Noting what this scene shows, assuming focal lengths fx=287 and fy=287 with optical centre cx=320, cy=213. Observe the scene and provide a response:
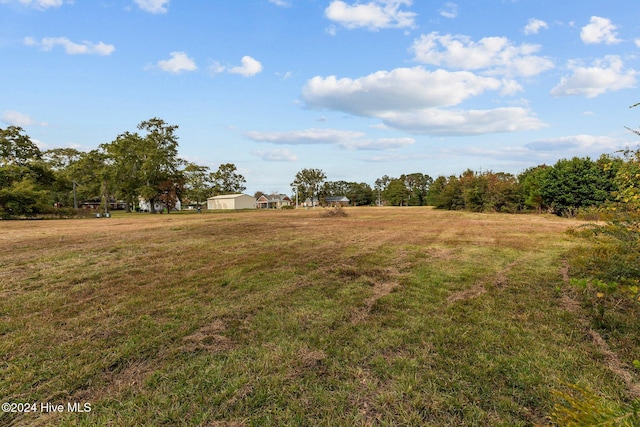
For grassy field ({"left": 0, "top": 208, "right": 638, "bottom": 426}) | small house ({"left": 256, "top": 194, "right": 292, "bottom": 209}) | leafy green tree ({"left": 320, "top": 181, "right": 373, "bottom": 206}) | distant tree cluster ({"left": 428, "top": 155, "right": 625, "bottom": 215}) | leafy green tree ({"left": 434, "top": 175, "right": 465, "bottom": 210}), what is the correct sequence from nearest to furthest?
1. grassy field ({"left": 0, "top": 208, "right": 638, "bottom": 426})
2. distant tree cluster ({"left": 428, "top": 155, "right": 625, "bottom": 215})
3. leafy green tree ({"left": 434, "top": 175, "right": 465, "bottom": 210})
4. small house ({"left": 256, "top": 194, "right": 292, "bottom": 209})
5. leafy green tree ({"left": 320, "top": 181, "right": 373, "bottom": 206})

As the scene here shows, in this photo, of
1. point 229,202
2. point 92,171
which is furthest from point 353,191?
point 92,171

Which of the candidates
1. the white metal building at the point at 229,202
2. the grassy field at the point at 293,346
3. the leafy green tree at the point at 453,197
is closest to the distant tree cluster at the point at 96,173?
the white metal building at the point at 229,202

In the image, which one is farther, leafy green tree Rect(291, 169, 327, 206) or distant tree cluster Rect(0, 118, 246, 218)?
leafy green tree Rect(291, 169, 327, 206)

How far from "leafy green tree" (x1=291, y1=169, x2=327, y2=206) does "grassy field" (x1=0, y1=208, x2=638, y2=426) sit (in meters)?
66.3

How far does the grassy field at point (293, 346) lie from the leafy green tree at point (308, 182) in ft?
217

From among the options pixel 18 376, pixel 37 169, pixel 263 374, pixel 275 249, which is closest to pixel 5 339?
pixel 18 376

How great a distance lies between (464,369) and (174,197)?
119 feet

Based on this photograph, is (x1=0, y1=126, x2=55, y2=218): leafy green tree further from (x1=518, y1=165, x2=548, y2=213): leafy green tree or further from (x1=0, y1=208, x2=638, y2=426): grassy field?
(x1=518, y1=165, x2=548, y2=213): leafy green tree

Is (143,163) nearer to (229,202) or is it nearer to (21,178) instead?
(21,178)

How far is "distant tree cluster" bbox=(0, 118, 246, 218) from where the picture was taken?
2259 centimetres

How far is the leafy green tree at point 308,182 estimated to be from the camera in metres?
71.4

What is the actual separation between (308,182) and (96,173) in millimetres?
46787

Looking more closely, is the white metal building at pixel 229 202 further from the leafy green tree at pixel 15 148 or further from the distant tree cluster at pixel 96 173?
the leafy green tree at pixel 15 148

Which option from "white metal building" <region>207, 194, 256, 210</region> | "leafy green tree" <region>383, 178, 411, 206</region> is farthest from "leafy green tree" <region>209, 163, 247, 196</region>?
"leafy green tree" <region>383, 178, 411, 206</region>
